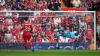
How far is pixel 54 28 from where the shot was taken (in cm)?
1541

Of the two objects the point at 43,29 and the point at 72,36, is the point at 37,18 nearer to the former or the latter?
the point at 43,29

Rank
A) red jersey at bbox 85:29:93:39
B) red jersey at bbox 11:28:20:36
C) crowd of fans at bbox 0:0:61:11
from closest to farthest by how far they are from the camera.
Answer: red jersey at bbox 11:28:20:36, red jersey at bbox 85:29:93:39, crowd of fans at bbox 0:0:61:11

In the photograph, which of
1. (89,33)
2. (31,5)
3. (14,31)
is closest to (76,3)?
(89,33)

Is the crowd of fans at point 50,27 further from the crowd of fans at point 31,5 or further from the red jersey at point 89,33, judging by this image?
the crowd of fans at point 31,5

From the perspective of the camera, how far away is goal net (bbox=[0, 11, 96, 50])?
15188 millimetres

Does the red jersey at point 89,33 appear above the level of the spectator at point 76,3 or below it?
below

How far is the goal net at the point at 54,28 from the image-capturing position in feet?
49.8

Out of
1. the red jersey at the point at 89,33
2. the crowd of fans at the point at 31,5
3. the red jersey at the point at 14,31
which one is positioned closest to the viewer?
the red jersey at the point at 14,31

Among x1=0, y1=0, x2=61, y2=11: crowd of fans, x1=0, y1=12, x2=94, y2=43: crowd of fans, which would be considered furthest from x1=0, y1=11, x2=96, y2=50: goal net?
x1=0, y1=0, x2=61, y2=11: crowd of fans

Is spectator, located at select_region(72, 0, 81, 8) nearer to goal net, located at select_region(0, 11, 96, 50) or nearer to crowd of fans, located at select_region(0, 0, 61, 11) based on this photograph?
crowd of fans, located at select_region(0, 0, 61, 11)

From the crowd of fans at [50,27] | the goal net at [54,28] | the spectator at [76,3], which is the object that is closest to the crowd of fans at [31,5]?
the spectator at [76,3]

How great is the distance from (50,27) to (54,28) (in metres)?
0.22

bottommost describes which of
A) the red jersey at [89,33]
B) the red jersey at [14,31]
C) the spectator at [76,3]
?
the red jersey at [89,33]

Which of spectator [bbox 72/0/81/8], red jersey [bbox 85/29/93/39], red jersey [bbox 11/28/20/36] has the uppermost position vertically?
spectator [bbox 72/0/81/8]
